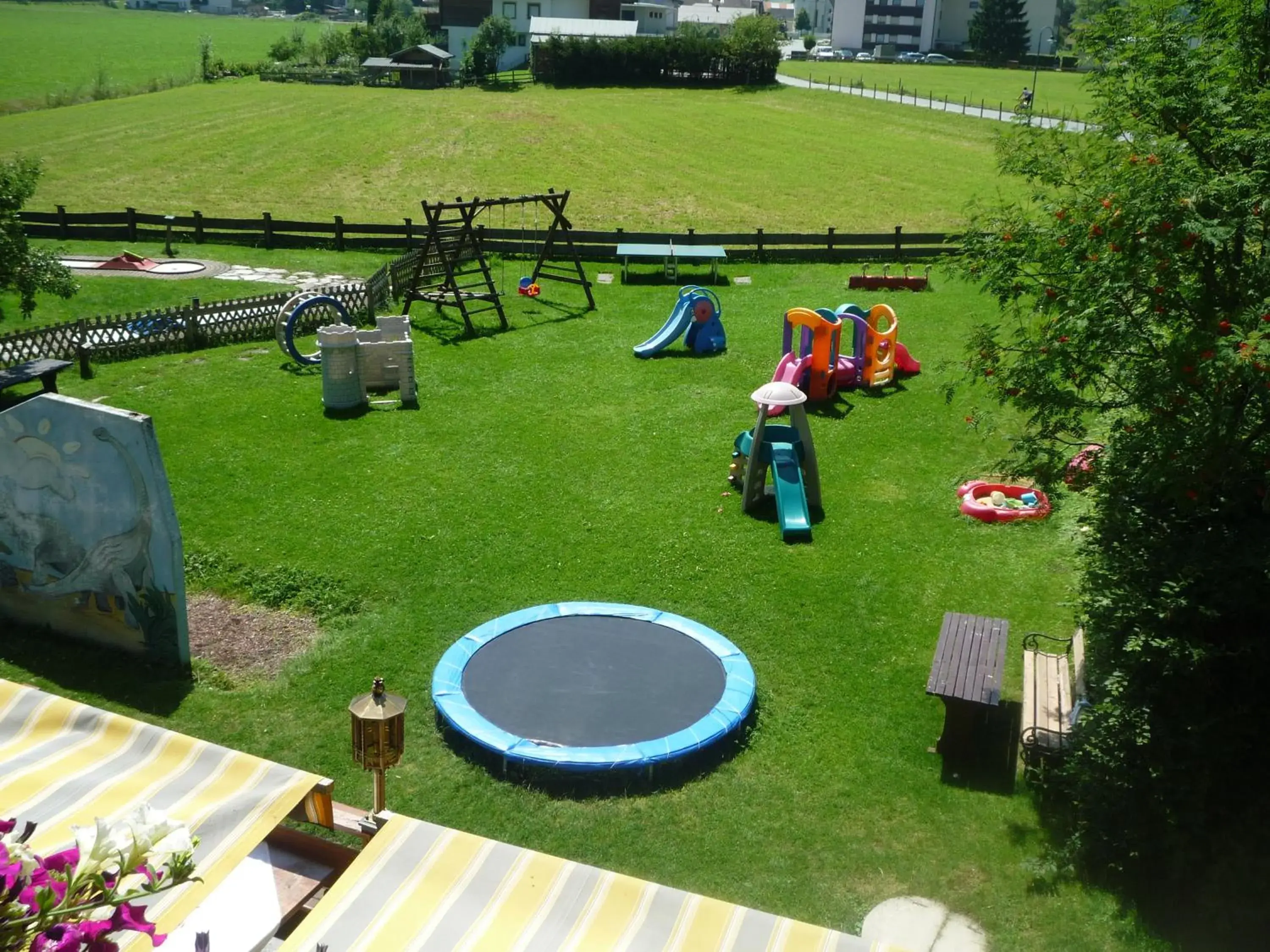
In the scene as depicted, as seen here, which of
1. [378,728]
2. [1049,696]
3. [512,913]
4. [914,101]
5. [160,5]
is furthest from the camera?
Result: [160,5]

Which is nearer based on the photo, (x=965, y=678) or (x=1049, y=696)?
(x=965, y=678)

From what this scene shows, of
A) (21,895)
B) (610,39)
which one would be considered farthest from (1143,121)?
(610,39)

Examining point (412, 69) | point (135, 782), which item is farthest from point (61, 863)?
point (412, 69)

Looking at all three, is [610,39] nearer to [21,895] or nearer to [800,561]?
[800,561]

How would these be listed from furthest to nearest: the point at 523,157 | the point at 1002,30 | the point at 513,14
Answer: the point at 1002,30, the point at 513,14, the point at 523,157

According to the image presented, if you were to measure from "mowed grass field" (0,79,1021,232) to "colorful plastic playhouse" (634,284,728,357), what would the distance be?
48.3ft

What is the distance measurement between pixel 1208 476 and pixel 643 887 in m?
4.97

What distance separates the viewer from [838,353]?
18422 mm

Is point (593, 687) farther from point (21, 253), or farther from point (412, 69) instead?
point (412, 69)

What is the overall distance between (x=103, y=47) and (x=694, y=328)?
92.8 metres

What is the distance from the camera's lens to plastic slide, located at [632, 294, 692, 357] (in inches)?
814

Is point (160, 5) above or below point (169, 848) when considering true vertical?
above

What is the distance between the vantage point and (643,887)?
5.52 metres

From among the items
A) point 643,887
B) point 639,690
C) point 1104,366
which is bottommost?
point 639,690
